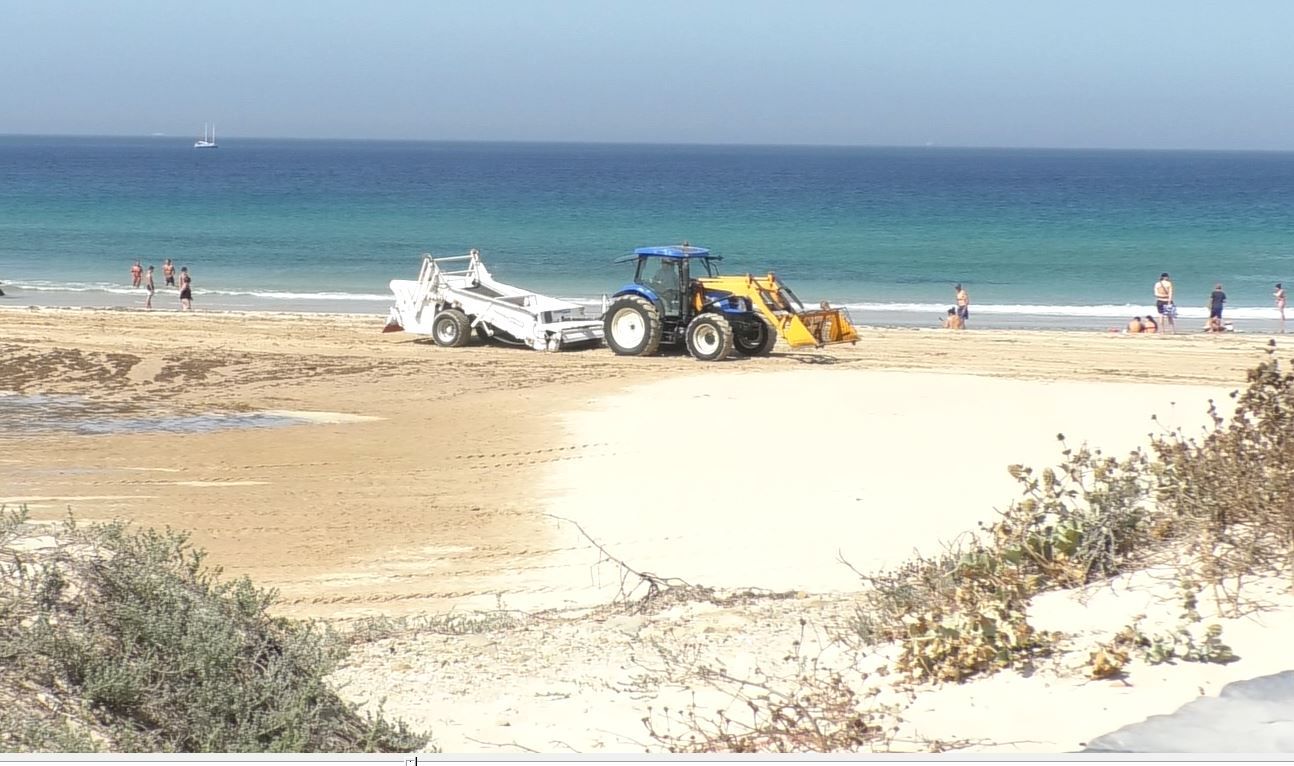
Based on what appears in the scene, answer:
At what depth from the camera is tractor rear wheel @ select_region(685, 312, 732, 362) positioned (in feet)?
60.1

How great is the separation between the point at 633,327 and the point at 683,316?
2.34 feet

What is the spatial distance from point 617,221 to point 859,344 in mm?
42386

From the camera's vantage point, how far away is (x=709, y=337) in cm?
1845

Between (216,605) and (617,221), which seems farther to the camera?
(617,221)

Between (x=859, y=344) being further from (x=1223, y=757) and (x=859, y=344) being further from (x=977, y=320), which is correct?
(x=1223, y=757)

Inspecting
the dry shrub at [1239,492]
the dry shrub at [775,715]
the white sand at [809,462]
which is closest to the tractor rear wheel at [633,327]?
the white sand at [809,462]

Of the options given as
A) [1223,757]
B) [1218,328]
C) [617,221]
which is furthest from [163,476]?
[617,221]

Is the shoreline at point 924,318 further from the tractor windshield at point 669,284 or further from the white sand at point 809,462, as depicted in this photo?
the white sand at point 809,462

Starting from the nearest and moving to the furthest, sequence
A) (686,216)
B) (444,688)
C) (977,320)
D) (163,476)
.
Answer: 1. (444,688)
2. (163,476)
3. (977,320)
4. (686,216)

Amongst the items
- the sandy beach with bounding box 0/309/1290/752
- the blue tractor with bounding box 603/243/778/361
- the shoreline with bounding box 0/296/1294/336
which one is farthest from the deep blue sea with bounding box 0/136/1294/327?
the sandy beach with bounding box 0/309/1290/752

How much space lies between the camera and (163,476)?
465 inches

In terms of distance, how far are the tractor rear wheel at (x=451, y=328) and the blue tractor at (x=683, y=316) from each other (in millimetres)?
2232

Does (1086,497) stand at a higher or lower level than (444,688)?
higher

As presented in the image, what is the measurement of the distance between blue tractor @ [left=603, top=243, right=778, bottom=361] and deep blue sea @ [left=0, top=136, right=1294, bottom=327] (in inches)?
418
